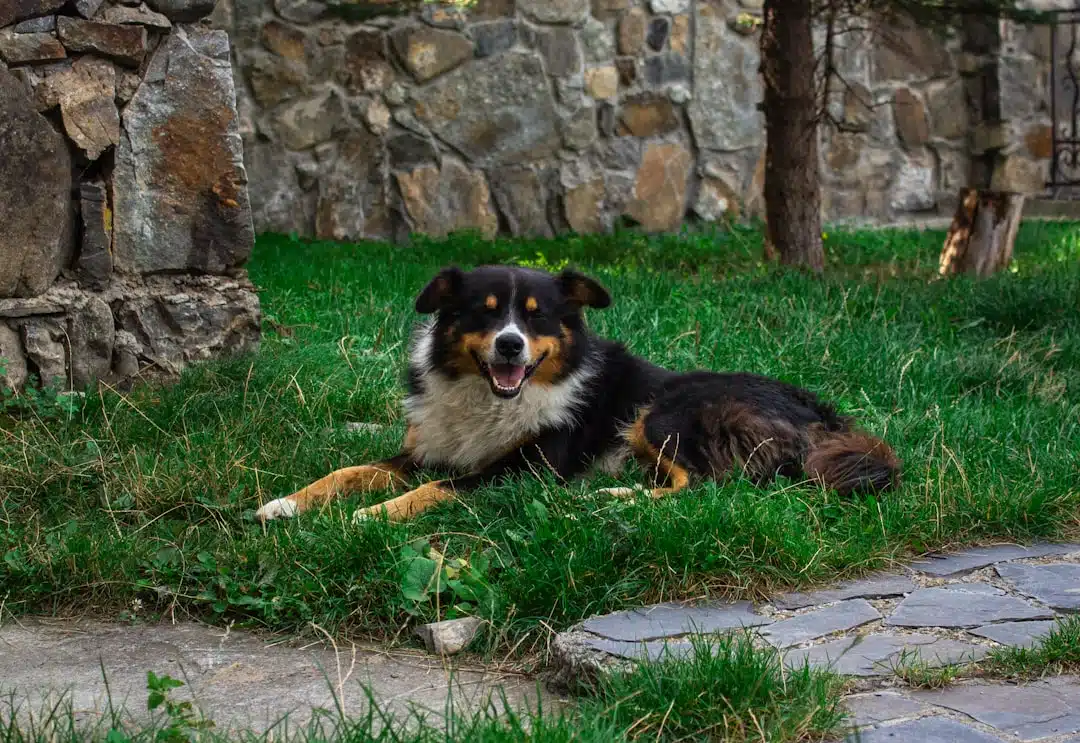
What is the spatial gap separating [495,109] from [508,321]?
5.95 meters

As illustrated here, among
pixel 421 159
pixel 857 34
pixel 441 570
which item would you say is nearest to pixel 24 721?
pixel 441 570

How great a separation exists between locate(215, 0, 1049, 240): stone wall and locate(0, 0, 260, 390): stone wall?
3.83 meters

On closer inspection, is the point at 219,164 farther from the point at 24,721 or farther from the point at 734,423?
the point at 24,721

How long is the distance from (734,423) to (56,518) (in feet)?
7.89

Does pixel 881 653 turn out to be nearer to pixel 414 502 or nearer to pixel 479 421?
pixel 414 502

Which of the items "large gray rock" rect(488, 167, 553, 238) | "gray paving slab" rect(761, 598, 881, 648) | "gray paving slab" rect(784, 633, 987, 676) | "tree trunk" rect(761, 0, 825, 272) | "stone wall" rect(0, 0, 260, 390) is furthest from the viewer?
"large gray rock" rect(488, 167, 553, 238)

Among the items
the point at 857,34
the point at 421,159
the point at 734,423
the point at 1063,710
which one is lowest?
the point at 1063,710

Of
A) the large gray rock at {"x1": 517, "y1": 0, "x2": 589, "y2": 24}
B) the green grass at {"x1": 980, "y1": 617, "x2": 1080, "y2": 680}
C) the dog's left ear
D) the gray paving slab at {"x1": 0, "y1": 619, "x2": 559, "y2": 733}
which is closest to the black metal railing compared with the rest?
the large gray rock at {"x1": 517, "y1": 0, "x2": 589, "y2": 24}

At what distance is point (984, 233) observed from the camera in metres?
8.91

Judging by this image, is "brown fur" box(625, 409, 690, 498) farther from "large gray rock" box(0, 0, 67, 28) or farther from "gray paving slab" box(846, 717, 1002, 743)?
"large gray rock" box(0, 0, 67, 28)

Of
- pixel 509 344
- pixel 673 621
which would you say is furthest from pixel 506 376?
pixel 673 621

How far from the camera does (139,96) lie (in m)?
5.70

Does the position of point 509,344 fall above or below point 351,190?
below

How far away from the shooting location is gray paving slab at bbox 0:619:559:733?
10.3ft
